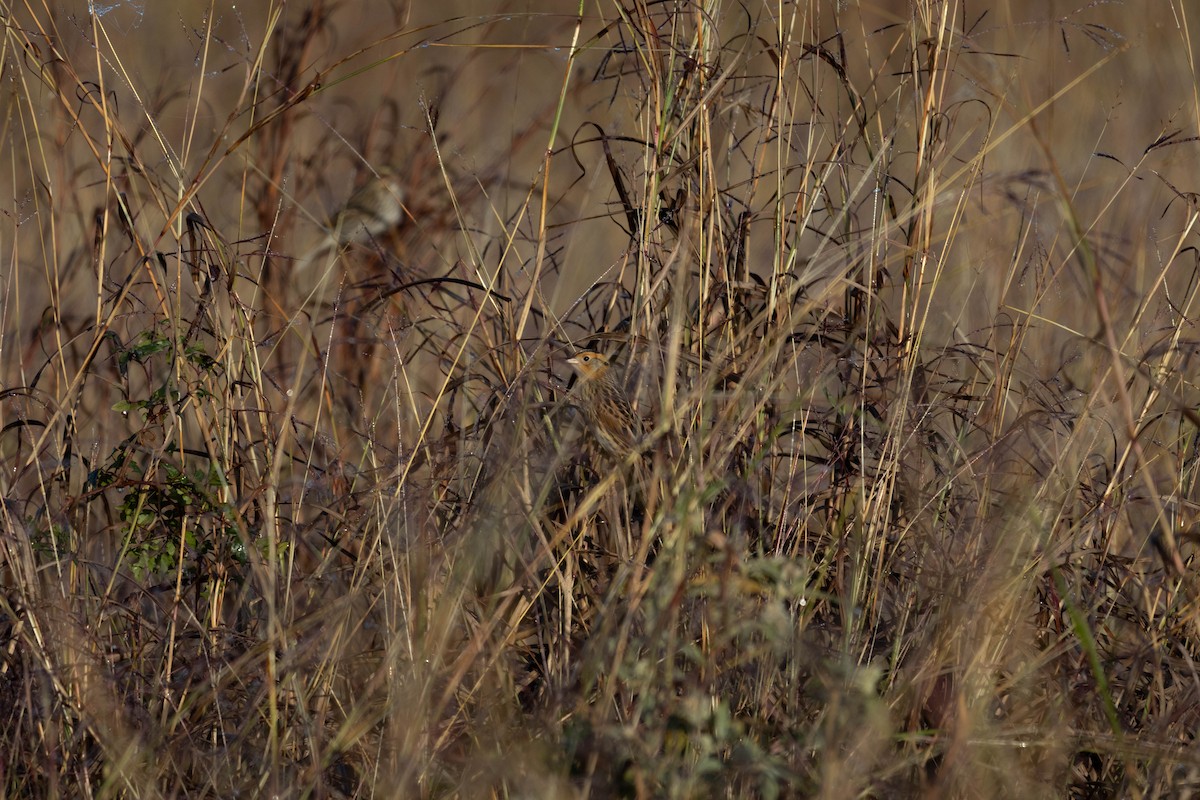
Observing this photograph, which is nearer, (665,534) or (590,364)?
(665,534)

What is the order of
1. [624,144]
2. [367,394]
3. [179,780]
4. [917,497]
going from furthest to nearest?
[367,394]
[624,144]
[917,497]
[179,780]

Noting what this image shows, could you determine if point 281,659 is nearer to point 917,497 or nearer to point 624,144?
point 917,497

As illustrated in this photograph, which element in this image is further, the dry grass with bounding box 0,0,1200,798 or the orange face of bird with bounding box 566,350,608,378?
the orange face of bird with bounding box 566,350,608,378

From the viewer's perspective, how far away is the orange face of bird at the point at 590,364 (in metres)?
2.45

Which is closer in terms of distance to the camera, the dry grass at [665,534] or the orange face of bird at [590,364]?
the dry grass at [665,534]

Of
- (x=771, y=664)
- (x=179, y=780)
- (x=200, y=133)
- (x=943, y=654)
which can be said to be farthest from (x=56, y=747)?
(x=200, y=133)

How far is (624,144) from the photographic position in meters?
2.63

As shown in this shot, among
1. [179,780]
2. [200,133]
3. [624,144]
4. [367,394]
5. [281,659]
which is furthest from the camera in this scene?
[200,133]

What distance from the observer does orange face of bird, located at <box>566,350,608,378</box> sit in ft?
8.04

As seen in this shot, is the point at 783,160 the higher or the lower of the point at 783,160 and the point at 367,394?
the higher

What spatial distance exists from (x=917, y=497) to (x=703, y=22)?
94 centimetres

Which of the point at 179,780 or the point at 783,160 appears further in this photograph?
the point at 783,160

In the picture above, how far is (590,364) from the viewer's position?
276 centimetres

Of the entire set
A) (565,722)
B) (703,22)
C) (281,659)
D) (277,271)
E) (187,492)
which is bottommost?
(565,722)
